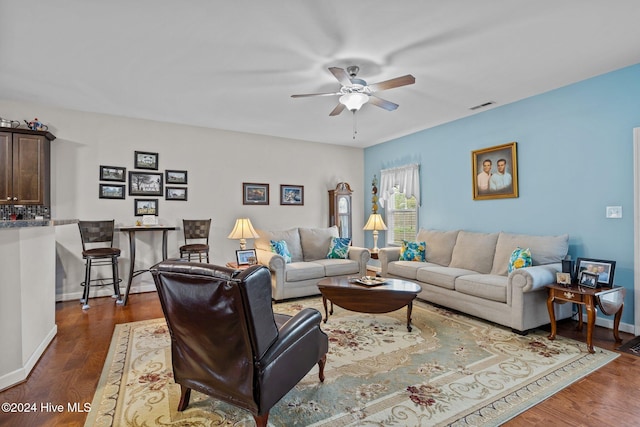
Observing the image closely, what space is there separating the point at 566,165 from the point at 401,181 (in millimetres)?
2659

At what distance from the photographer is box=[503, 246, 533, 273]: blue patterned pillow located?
3.51 metres

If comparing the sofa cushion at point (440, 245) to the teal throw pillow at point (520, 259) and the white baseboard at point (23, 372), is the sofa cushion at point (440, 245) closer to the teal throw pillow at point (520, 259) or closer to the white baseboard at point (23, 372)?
the teal throw pillow at point (520, 259)

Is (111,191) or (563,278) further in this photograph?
(111,191)

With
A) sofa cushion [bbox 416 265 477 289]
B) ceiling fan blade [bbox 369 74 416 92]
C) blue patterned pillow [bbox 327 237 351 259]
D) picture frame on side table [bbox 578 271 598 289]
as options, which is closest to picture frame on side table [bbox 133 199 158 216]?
blue patterned pillow [bbox 327 237 351 259]

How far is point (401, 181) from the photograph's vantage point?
6.00m

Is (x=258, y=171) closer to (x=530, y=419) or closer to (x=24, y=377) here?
(x=24, y=377)

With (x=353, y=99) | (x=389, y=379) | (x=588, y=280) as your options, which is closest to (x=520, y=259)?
(x=588, y=280)

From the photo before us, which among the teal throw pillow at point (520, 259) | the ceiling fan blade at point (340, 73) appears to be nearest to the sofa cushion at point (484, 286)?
the teal throw pillow at point (520, 259)

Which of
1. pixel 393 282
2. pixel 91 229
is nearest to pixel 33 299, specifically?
pixel 91 229

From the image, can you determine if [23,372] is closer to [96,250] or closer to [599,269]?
[96,250]

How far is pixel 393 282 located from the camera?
350 centimetres

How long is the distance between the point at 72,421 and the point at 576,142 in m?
5.02

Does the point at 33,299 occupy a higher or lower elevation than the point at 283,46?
lower

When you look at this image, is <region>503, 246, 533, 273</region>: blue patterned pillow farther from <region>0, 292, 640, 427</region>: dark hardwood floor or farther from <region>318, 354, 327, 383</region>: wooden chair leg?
<region>318, 354, 327, 383</region>: wooden chair leg
